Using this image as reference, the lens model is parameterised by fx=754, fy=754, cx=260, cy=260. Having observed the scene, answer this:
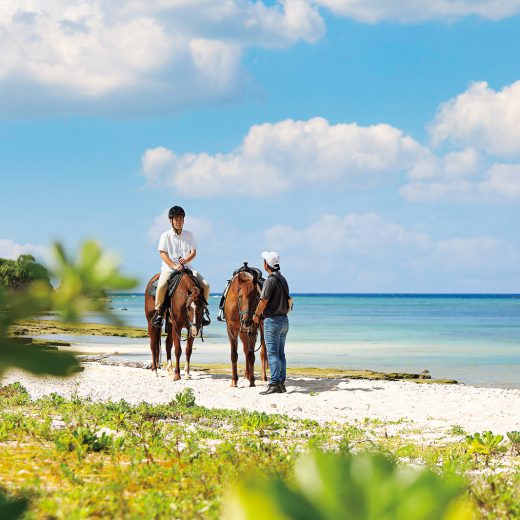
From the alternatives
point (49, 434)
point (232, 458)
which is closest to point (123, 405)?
point (49, 434)

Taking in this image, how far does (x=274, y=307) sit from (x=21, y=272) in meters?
11.0

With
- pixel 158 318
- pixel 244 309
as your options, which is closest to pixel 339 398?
pixel 244 309

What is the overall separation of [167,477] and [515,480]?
259 cm

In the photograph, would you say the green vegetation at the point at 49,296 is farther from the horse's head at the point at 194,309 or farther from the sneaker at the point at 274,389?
the horse's head at the point at 194,309

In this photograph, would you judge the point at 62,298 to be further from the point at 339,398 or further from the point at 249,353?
the point at 249,353

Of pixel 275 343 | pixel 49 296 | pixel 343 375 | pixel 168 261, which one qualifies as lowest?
pixel 343 375

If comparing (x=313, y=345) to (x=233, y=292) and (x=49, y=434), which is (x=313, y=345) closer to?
(x=233, y=292)

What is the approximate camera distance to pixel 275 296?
12297 millimetres

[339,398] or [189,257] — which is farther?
[189,257]

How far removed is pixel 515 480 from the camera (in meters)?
5.64

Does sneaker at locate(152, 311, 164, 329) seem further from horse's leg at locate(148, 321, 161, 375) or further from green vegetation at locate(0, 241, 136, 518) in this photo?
green vegetation at locate(0, 241, 136, 518)

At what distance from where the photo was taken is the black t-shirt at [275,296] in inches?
480

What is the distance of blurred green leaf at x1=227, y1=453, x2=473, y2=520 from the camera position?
2.50 ft

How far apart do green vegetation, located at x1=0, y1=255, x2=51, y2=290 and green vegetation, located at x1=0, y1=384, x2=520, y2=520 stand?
2.03 ft
